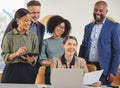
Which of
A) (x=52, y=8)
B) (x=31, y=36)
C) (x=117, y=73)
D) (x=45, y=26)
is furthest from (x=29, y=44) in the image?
(x=117, y=73)

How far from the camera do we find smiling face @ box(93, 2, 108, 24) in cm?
341

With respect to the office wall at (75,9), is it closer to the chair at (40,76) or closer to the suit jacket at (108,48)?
the suit jacket at (108,48)

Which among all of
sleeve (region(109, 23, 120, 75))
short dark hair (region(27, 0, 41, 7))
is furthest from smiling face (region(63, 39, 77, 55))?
short dark hair (region(27, 0, 41, 7))

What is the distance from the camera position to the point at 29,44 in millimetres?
3344

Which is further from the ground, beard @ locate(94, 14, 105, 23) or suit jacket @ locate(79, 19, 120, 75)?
beard @ locate(94, 14, 105, 23)

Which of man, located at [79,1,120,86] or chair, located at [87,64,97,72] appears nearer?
chair, located at [87,64,97,72]

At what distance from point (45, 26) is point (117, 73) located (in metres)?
1.21

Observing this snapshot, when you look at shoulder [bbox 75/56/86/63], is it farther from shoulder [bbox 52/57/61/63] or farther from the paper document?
the paper document

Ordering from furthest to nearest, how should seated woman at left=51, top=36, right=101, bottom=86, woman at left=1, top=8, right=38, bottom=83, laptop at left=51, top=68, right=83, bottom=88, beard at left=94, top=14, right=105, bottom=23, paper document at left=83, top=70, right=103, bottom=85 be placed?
beard at left=94, top=14, right=105, bottom=23 → woman at left=1, top=8, right=38, bottom=83 → seated woman at left=51, top=36, right=101, bottom=86 → paper document at left=83, top=70, right=103, bottom=85 → laptop at left=51, top=68, right=83, bottom=88

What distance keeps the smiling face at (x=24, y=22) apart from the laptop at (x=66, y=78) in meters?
1.34

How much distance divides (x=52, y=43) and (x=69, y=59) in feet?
1.12

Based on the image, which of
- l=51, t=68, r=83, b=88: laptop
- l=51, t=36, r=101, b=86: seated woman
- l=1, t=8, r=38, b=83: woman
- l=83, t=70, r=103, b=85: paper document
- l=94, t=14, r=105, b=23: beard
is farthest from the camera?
l=94, t=14, r=105, b=23: beard

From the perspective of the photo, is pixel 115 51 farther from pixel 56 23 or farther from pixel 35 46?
pixel 35 46

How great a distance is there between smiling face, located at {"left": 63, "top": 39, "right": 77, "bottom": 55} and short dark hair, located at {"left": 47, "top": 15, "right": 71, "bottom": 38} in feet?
0.38
